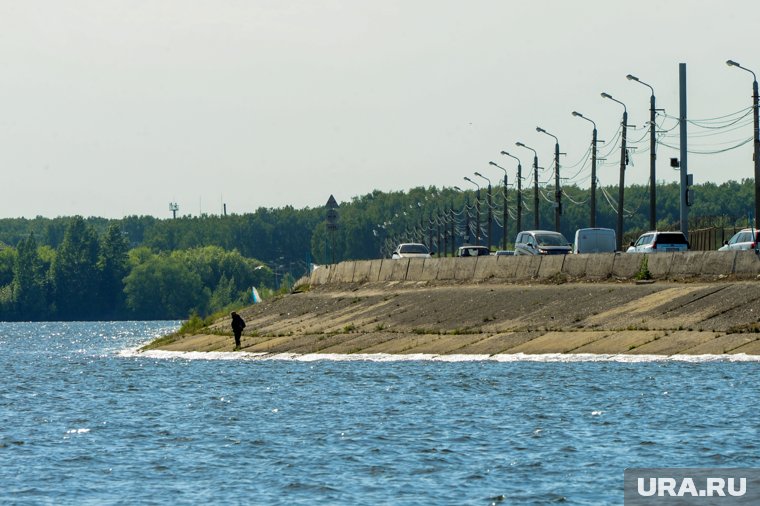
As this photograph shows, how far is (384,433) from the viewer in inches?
1197

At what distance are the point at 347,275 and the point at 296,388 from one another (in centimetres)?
3407

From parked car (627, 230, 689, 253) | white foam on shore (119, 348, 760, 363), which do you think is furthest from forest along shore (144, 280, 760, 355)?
parked car (627, 230, 689, 253)

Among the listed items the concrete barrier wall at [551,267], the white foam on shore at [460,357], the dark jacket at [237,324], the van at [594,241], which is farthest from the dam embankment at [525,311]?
the van at [594,241]

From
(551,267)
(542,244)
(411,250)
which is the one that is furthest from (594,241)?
(411,250)

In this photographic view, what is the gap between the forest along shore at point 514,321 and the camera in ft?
151

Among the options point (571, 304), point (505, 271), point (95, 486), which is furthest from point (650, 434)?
point (505, 271)

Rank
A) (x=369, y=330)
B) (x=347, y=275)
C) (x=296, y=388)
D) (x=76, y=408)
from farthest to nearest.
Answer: (x=347, y=275)
(x=369, y=330)
(x=296, y=388)
(x=76, y=408)

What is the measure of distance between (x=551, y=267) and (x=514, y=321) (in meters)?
8.36

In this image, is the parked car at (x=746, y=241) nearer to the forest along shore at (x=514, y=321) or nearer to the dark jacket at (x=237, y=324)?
the forest along shore at (x=514, y=321)

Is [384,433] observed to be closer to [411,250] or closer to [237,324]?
[237,324]

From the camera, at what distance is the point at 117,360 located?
70.5 m

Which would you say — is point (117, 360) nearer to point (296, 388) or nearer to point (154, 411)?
point (296, 388)

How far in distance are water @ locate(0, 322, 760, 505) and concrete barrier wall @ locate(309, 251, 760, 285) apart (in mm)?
9257

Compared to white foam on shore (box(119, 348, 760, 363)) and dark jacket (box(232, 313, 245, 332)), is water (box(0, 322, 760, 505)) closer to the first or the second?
white foam on shore (box(119, 348, 760, 363))
